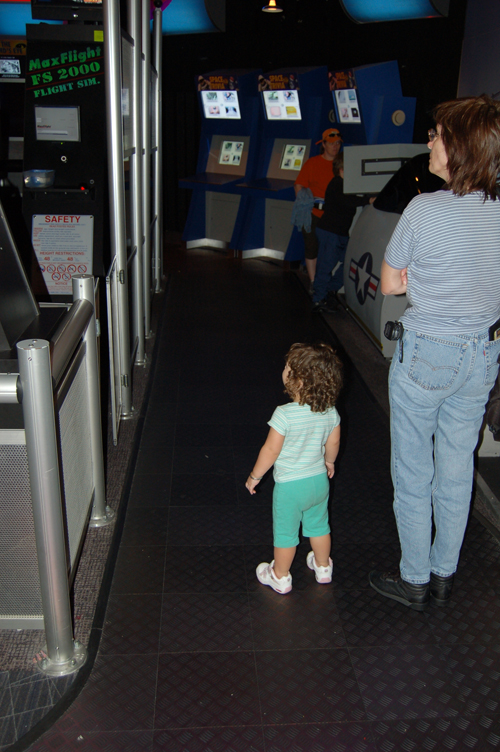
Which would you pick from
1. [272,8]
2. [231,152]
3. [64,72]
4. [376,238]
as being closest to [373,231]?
[376,238]

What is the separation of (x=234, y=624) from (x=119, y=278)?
172cm

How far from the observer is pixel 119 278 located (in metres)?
2.96

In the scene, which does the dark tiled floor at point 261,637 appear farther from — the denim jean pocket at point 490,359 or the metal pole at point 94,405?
the denim jean pocket at point 490,359

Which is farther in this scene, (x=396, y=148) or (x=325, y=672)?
(x=396, y=148)

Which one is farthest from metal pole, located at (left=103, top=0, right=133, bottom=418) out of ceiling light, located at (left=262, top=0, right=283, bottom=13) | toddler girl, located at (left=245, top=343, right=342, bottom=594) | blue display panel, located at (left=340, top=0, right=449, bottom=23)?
ceiling light, located at (left=262, top=0, right=283, bottom=13)

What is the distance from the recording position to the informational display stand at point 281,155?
712 cm

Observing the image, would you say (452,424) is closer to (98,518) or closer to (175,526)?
(175,526)

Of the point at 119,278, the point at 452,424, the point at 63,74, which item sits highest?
the point at 63,74

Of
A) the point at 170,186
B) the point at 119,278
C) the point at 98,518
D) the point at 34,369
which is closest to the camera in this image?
the point at 34,369

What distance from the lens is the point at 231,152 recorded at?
8281mm

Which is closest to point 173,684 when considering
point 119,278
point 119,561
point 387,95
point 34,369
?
point 119,561

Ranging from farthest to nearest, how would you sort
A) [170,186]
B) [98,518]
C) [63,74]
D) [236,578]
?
[170,186], [63,74], [98,518], [236,578]

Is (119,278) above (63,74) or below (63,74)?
below

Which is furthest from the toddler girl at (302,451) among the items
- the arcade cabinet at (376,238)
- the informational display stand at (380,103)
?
the informational display stand at (380,103)
